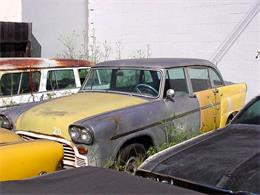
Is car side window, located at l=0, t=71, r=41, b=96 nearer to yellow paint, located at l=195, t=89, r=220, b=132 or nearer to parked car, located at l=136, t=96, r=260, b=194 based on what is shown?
yellow paint, located at l=195, t=89, r=220, b=132

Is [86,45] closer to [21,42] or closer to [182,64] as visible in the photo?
[21,42]

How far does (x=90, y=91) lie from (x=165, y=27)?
5.37m

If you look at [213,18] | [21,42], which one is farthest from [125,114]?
[21,42]

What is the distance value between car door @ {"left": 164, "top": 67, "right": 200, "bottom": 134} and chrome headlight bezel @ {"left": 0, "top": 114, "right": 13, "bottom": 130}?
1.97m

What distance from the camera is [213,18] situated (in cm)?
1035

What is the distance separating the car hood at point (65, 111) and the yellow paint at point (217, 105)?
1081mm

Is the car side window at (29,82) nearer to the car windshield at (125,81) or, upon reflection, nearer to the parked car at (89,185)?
the car windshield at (125,81)

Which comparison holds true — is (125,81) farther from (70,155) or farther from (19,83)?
(19,83)

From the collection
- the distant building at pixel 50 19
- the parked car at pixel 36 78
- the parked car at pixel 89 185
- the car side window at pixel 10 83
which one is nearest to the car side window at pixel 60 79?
the parked car at pixel 36 78

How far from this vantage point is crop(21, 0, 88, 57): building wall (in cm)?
1206

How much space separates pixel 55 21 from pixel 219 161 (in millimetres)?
10022

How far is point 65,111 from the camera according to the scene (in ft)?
17.2

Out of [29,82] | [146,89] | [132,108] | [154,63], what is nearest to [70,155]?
[132,108]

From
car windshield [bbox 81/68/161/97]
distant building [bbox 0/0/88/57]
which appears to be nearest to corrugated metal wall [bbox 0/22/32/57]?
distant building [bbox 0/0/88/57]
